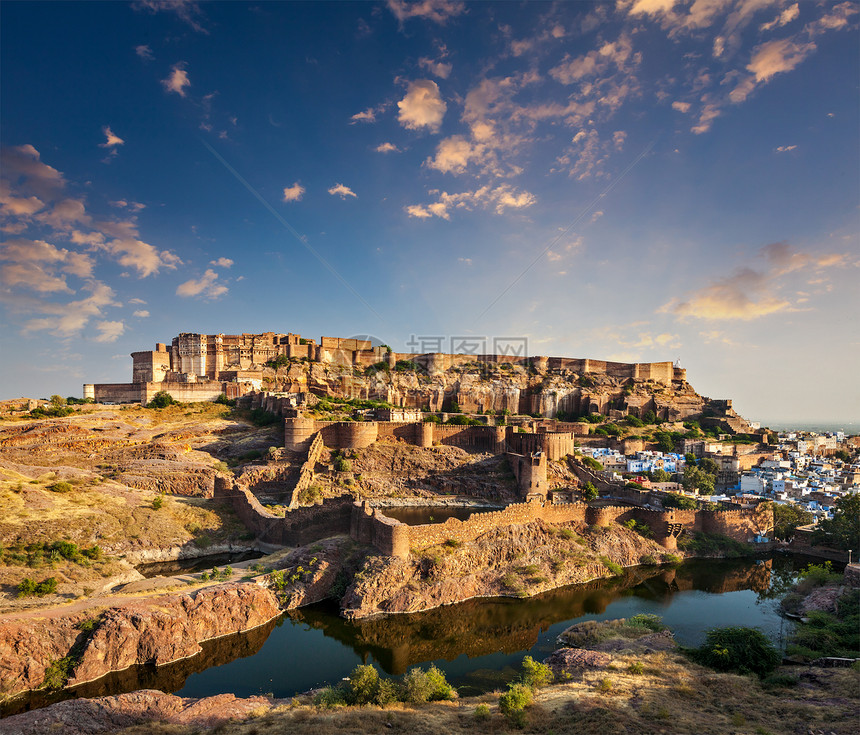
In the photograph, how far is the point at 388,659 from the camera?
57.1 feet

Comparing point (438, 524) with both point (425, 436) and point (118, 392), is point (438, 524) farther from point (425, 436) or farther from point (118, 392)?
point (118, 392)

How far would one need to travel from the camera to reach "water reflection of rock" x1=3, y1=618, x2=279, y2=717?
14.0m

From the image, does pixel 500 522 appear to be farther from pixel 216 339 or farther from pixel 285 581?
pixel 216 339

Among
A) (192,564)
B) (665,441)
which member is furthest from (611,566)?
(665,441)

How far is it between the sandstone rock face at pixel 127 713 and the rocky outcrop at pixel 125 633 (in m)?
3.24

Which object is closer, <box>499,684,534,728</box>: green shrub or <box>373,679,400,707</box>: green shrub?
<box>499,684,534,728</box>: green shrub

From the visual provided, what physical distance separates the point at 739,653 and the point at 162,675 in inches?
762

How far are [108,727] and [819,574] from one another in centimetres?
3017

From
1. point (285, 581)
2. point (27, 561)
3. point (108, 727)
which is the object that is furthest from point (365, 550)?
point (27, 561)

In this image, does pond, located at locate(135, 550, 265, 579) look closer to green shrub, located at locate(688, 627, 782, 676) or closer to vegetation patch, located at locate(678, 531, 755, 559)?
green shrub, located at locate(688, 627, 782, 676)

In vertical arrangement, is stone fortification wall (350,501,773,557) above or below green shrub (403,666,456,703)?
above

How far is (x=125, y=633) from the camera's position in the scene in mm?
16031

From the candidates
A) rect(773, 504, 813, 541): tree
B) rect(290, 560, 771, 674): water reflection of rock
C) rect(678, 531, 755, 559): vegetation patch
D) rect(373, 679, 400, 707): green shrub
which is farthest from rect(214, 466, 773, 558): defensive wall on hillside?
rect(373, 679, 400, 707): green shrub

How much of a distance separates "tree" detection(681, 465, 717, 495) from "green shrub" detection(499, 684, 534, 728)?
33410 mm
